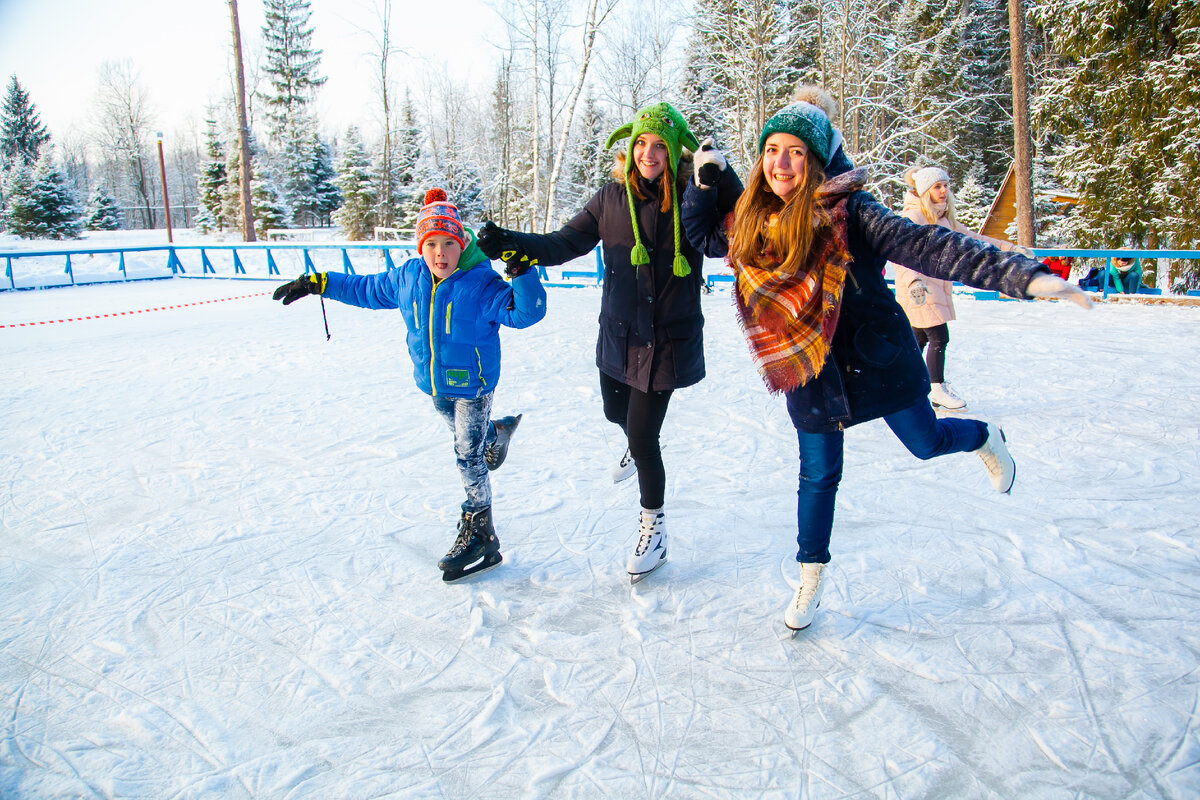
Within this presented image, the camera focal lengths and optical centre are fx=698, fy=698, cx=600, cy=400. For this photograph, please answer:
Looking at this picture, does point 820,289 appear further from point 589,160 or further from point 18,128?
point 18,128

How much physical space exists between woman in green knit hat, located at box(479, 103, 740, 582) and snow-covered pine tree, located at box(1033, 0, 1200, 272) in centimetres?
1440

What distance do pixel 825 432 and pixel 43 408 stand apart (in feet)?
18.5

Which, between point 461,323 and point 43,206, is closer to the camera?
point 461,323

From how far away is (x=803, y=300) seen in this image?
1.96 m

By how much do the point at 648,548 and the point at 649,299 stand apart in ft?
3.00

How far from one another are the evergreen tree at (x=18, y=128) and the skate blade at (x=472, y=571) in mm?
50100

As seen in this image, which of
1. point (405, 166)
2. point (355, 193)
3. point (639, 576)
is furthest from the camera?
point (405, 166)

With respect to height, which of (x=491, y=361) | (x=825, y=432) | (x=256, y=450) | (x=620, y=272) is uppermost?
(x=620, y=272)

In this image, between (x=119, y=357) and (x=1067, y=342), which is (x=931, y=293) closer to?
(x=1067, y=342)

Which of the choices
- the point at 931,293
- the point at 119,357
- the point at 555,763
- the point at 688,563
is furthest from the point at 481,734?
the point at 119,357

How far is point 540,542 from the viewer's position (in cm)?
293

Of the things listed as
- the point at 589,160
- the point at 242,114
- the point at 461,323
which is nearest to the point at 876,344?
the point at 461,323

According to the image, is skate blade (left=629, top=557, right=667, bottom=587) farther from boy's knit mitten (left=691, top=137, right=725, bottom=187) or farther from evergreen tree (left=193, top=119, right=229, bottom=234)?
evergreen tree (left=193, top=119, right=229, bottom=234)

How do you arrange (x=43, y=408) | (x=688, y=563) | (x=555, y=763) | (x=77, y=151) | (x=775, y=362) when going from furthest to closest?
(x=77, y=151)
(x=43, y=408)
(x=688, y=563)
(x=775, y=362)
(x=555, y=763)
